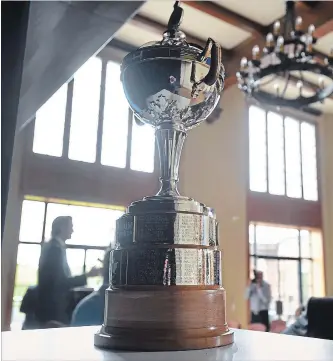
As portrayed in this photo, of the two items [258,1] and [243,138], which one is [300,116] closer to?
[243,138]

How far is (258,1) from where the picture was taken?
17.7 feet

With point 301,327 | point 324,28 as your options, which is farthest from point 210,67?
point 324,28

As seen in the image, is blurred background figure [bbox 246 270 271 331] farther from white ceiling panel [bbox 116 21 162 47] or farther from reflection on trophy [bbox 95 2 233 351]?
reflection on trophy [bbox 95 2 233 351]

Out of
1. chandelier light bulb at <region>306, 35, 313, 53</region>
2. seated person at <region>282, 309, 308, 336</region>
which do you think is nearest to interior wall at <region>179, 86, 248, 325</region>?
chandelier light bulb at <region>306, 35, 313, 53</region>

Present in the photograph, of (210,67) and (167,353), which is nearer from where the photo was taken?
(167,353)

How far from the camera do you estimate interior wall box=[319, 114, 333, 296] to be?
28.5ft

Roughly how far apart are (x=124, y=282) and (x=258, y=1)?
17.8 feet

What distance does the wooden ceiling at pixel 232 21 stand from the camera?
516cm

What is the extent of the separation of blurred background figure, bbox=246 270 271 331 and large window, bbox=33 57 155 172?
2.35 meters

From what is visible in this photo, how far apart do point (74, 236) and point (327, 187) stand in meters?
5.26

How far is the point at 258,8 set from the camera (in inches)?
217

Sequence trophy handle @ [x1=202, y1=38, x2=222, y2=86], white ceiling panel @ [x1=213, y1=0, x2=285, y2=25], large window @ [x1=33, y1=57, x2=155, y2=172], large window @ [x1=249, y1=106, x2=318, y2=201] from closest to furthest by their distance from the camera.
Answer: trophy handle @ [x1=202, y1=38, x2=222, y2=86], white ceiling panel @ [x1=213, y1=0, x2=285, y2=25], large window @ [x1=33, y1=57, x2=155, y2=172], large window @ [x1=249, y1=106, x2=318, y2=201]

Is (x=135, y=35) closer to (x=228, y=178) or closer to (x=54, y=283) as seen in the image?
(x=228, y=178)

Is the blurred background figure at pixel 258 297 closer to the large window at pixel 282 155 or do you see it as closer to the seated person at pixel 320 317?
the large window at pixel 282 155
